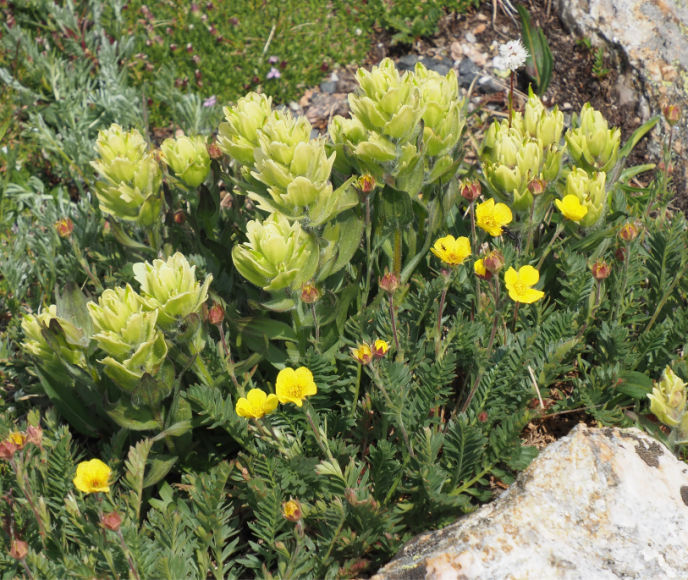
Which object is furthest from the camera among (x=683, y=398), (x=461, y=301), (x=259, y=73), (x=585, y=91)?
(x=259, y=73)

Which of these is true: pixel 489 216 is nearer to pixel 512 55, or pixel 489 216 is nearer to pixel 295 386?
pixel 295 386

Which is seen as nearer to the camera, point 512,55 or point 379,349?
point 379,349

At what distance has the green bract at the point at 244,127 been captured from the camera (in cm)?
232

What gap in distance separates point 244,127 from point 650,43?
9.04ft

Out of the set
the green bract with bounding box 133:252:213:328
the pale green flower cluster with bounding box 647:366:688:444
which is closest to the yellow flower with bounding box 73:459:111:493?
the green bract with bounding box 133:252:213:328

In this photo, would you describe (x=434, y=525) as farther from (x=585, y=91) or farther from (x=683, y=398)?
(x=585, y=91)

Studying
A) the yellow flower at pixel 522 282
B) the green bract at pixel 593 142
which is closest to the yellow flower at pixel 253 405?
the yellow flower at pixel 522 282

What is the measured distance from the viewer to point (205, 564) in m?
2.04

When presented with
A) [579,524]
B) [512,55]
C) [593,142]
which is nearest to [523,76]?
[512,55]

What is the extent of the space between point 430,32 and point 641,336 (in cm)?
294

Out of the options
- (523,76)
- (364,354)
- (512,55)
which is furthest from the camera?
(523,76)

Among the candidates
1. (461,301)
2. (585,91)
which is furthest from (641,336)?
(585,91)

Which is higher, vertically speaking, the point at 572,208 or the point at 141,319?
the point at 572,208

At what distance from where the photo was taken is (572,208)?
2352mm
